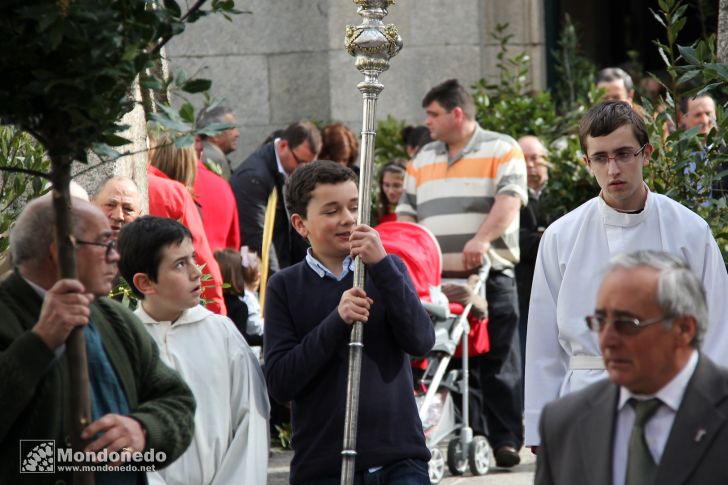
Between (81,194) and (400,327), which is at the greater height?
(81,194)

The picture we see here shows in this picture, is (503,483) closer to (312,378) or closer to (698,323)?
(312,378)

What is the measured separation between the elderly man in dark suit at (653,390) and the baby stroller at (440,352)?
180 inches

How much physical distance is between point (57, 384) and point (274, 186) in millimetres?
6532

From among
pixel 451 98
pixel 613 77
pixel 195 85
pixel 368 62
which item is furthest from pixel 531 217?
pixel 195 85

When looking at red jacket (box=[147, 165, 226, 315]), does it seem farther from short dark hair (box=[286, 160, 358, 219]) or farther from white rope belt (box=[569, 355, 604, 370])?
white rope belt (box=[569, 355, 604, 370])

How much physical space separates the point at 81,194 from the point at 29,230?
2.07 m

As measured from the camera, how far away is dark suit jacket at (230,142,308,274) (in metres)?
10.2

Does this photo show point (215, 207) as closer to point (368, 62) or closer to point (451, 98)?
point (451, 98)

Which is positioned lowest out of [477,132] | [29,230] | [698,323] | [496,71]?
[698,323]

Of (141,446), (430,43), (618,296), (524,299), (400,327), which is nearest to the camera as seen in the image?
(618,296)

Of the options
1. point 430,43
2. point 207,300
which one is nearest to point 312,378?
point 207,300

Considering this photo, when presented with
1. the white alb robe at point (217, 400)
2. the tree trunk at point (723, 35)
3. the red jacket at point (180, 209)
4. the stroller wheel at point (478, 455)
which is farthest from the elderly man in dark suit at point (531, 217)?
A: the white alb robe at point (217, 400)

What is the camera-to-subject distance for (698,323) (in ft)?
11.1

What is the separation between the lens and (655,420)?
3373mm
